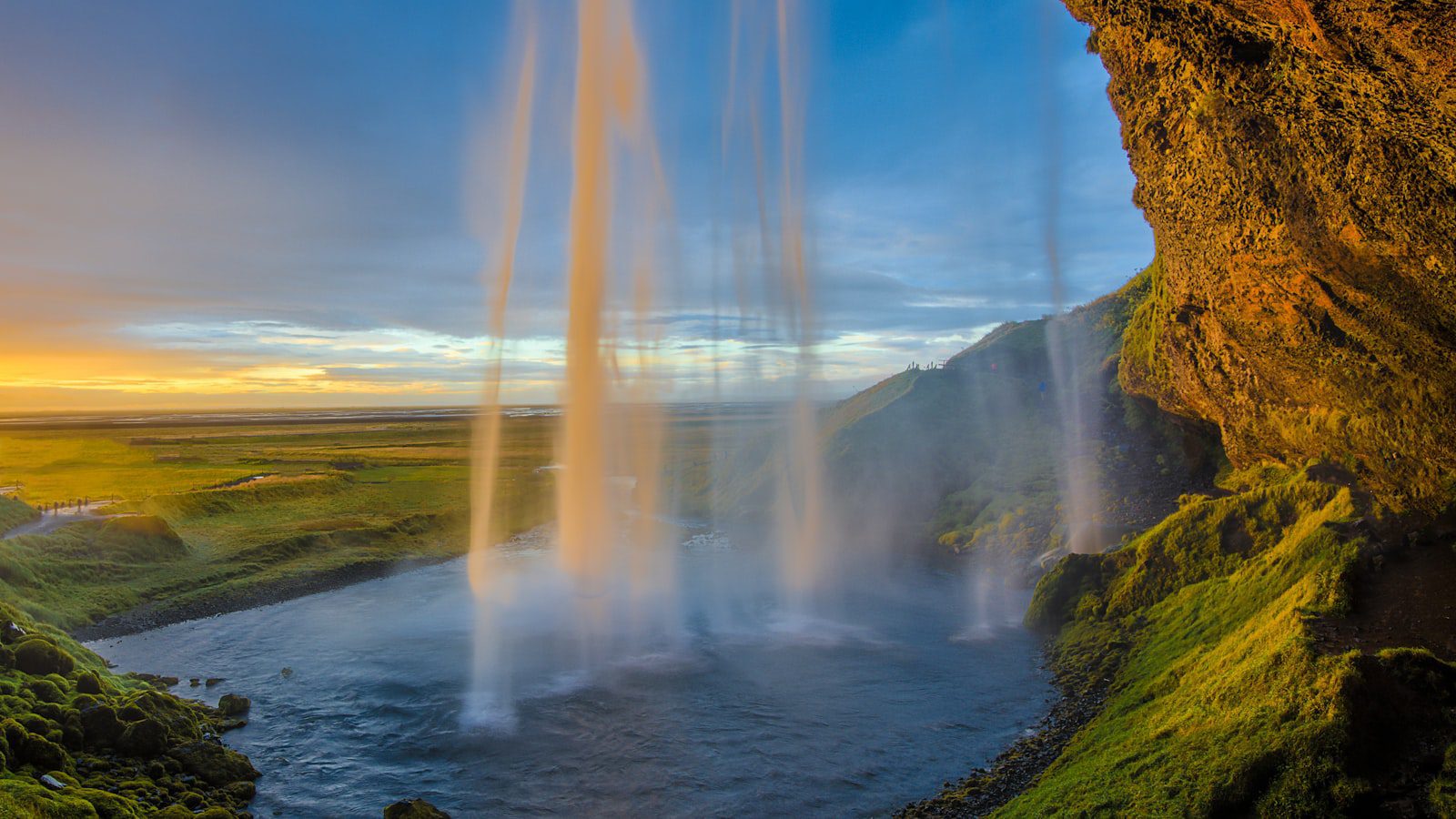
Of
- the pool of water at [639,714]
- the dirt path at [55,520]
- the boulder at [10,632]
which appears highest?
→ the boulder at [10,632]

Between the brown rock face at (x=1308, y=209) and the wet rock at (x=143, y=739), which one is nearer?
the brown rock face at (x=1308, y=209)

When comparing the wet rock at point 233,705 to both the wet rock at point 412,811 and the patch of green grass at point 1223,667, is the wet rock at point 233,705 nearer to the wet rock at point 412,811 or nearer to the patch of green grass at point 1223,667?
the wet rock at point 412,811

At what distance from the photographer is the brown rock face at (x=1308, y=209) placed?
11.6 meters

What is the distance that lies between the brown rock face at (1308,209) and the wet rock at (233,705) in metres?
32.0

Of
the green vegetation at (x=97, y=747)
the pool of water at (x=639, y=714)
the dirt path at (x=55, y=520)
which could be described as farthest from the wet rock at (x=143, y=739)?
the dirt path at (x=55, y=520)

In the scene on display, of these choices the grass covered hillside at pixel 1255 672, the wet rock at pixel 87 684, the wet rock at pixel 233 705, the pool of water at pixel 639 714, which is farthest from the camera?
the wet rock at pixel 233 705

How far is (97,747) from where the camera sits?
59.7 feet

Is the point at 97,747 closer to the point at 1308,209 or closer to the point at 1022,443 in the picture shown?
the point at 1308,209

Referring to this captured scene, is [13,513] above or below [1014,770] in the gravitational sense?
above

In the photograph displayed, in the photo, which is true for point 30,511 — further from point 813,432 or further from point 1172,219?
point 1172,219

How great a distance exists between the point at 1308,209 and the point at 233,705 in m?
33.7

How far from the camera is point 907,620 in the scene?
33.7 meters

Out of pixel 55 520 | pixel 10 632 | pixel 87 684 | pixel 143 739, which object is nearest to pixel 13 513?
pixel 55 520

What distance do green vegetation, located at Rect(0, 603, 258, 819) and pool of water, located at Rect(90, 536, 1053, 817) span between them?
131 cm
